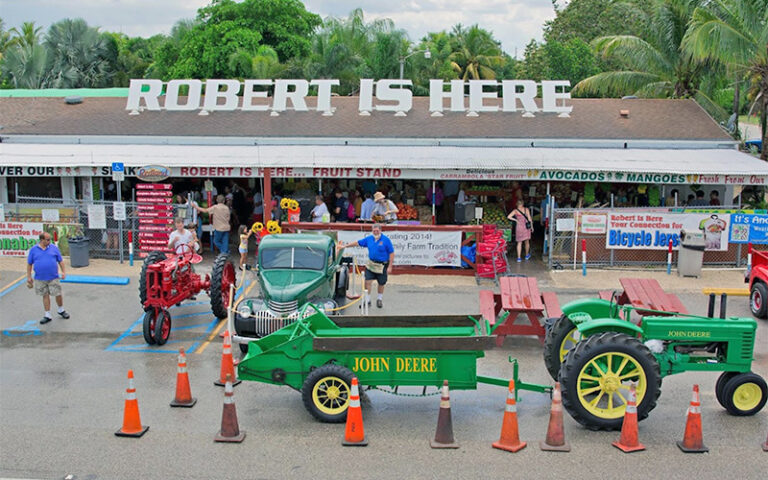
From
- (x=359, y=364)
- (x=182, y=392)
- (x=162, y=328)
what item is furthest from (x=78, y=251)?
(x=359, y=364)

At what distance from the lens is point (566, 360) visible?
9.32 metres

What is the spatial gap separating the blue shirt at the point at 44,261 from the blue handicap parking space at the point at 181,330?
1.66 metres

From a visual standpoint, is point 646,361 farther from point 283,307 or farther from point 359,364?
point 283,307

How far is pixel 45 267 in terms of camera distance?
1395 centimetres

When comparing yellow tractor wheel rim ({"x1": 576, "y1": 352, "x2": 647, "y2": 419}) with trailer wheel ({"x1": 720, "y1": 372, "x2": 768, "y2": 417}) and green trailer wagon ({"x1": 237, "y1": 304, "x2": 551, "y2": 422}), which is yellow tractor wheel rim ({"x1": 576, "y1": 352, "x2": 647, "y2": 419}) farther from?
trailer wheel ({"x1": 720, "y1": 372, "x2": 768, "y2": 417})

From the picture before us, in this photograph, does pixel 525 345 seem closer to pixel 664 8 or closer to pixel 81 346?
pixel 81 346

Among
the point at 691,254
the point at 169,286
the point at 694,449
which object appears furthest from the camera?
the point at 691,254

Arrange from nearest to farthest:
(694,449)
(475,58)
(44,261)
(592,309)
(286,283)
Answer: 1. (694,449)
2. (592,309)
3. (286,283)
4. (44,261)
5. (475,58)

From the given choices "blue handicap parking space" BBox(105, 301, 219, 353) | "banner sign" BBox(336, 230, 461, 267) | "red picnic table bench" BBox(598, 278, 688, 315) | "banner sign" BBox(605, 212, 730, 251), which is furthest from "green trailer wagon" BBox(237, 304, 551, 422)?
"banner sign" BBox(605, 212, 730, 251)

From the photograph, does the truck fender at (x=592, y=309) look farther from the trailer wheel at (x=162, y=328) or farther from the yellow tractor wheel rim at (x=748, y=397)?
the trailer wheel at (x=162, y=328)

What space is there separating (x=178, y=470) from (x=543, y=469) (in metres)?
3.79

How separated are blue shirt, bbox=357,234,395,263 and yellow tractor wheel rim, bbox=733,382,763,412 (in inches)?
266

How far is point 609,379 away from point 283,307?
502 cm

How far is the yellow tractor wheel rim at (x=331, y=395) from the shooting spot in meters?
9.59
